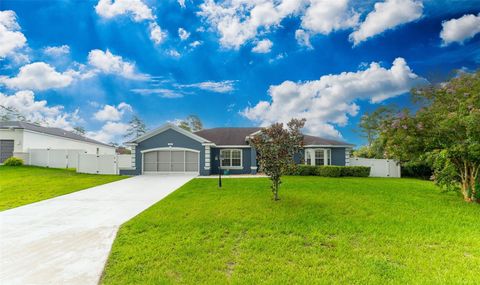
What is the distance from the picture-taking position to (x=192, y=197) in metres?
9.09

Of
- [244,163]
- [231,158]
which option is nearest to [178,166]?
[231,158]

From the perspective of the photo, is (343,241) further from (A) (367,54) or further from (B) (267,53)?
(B) (267,53)

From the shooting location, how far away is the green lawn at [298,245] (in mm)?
3414

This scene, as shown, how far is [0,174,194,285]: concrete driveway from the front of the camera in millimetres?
3590

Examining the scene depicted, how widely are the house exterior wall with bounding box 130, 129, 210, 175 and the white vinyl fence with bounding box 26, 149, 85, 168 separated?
7895 mm

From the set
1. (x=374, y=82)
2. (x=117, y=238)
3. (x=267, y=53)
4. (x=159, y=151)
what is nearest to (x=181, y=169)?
(x=159, y=151)

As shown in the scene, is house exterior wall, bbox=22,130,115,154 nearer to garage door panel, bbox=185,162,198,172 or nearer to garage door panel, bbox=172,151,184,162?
garage door panel, bbox=172,151,184,162

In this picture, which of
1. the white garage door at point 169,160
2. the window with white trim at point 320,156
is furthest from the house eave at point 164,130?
the window with white trim at point 320,156

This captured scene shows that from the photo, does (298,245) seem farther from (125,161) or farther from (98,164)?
(98,164)

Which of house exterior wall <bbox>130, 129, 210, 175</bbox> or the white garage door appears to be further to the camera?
the white garage door

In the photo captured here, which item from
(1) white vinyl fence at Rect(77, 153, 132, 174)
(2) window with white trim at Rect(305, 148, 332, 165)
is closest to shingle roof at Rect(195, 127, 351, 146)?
(2) window with white trim at Rect(305, 148, 332, 165)

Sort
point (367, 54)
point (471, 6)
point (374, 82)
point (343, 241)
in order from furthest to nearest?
point (374, 82), point (367, 54), point (471, 6), point (343, 241)

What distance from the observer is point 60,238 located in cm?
503

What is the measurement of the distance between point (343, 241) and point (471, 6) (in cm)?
1247
